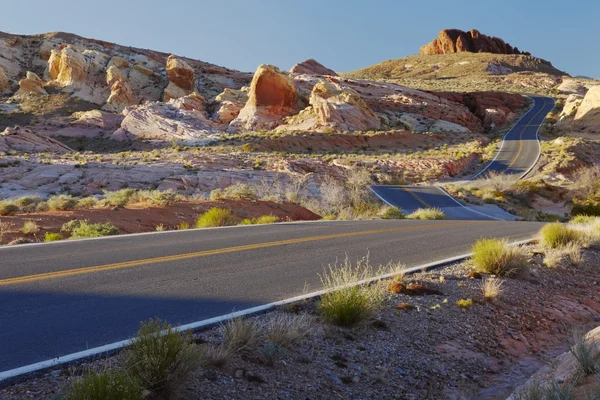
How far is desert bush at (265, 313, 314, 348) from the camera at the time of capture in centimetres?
505

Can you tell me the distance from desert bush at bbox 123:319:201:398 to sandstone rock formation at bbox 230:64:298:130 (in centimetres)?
5285

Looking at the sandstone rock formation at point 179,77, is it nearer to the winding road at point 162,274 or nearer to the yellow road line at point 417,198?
the yellow road line at point 417,198

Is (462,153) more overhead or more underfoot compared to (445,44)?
more underfoot

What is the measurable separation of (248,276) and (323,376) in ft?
9.52

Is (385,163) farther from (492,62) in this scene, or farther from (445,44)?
(445,44)

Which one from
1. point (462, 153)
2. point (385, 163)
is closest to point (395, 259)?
point (385, 163)

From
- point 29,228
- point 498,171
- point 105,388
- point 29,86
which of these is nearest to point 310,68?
point 29,86

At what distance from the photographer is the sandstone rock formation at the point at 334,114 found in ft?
182

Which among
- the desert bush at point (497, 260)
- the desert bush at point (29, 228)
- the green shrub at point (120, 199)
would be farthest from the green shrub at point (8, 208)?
the desert bush at point (497, 260)

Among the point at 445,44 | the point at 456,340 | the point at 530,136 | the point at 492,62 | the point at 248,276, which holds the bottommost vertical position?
the point at 456,340

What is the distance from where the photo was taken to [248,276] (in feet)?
24.4

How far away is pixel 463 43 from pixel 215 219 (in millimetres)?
165388

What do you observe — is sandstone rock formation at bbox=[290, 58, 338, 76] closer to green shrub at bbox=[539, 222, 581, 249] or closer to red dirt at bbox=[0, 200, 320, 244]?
red dirt at bbox=[0, 200, 320, 244]

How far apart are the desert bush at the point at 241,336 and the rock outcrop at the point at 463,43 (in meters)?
169
